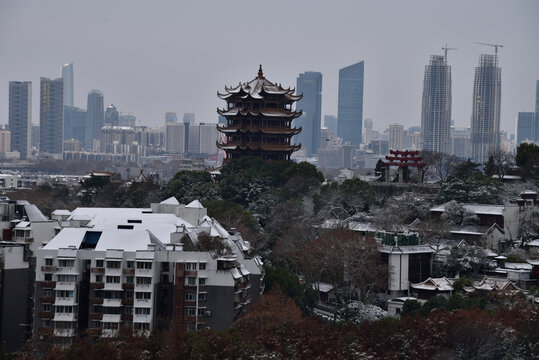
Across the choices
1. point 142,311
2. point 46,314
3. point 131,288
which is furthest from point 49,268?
point 142,311

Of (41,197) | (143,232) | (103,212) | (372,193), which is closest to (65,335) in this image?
(143,232)

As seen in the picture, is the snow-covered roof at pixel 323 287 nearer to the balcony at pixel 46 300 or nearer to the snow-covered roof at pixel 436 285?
the snow-covered roof at pixel 436 285

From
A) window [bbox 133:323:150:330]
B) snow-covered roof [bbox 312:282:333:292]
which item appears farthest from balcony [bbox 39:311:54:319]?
snow-covered roof [bbox 312:282:333:292]

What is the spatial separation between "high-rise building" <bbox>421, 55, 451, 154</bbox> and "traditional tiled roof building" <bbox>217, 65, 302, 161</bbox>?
344ft

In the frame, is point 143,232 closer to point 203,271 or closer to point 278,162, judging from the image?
point 203,271

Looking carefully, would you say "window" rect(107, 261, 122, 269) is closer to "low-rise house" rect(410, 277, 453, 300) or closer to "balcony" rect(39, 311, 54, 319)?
"balcony" rect(39, 311, 54, 319)

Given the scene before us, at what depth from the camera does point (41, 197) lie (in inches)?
2687

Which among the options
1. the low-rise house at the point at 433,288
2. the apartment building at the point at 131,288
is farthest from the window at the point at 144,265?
the low-rise house at the point at 433,288

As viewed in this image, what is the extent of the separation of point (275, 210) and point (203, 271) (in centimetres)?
2135

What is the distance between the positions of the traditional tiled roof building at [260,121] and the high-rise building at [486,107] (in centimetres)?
A: 10119

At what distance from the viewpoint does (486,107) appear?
589 ft

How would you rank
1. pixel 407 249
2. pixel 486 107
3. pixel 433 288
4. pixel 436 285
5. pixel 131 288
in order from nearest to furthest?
pixel 131 288, pixel 433 288, pixel 436 285, pixel 407 249, pixel 486 107

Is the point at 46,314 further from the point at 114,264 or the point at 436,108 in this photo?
the point at 436,108

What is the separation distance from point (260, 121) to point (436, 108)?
114m
